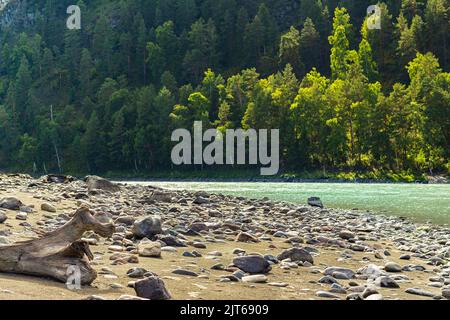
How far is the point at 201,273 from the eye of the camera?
998 centimetres

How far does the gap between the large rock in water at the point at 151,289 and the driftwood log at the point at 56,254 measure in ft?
2.79

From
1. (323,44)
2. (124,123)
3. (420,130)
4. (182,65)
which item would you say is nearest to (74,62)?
(182,65)

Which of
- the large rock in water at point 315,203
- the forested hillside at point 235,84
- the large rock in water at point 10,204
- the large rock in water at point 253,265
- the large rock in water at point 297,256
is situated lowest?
the large rock in water at point 315,203

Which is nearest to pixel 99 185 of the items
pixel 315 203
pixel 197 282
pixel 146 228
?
pixel 315 203

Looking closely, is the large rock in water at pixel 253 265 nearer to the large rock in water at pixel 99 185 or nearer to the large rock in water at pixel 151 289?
the large rock in water at pixel 151 289

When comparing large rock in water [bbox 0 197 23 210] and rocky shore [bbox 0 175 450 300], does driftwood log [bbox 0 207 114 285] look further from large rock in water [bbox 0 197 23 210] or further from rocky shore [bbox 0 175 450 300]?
large rock in water [bbox 0 197 23 210]

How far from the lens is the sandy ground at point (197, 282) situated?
7391 mm

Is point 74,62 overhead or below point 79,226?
overhead

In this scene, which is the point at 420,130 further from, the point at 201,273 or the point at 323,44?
the point at 201,273

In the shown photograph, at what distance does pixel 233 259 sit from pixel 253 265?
1.66ft

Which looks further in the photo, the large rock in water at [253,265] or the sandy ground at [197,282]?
the large rock in water at [253,265]

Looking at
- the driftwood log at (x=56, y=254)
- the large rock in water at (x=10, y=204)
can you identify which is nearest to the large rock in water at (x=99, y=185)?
the large rock in water at (x=10, y=204)
